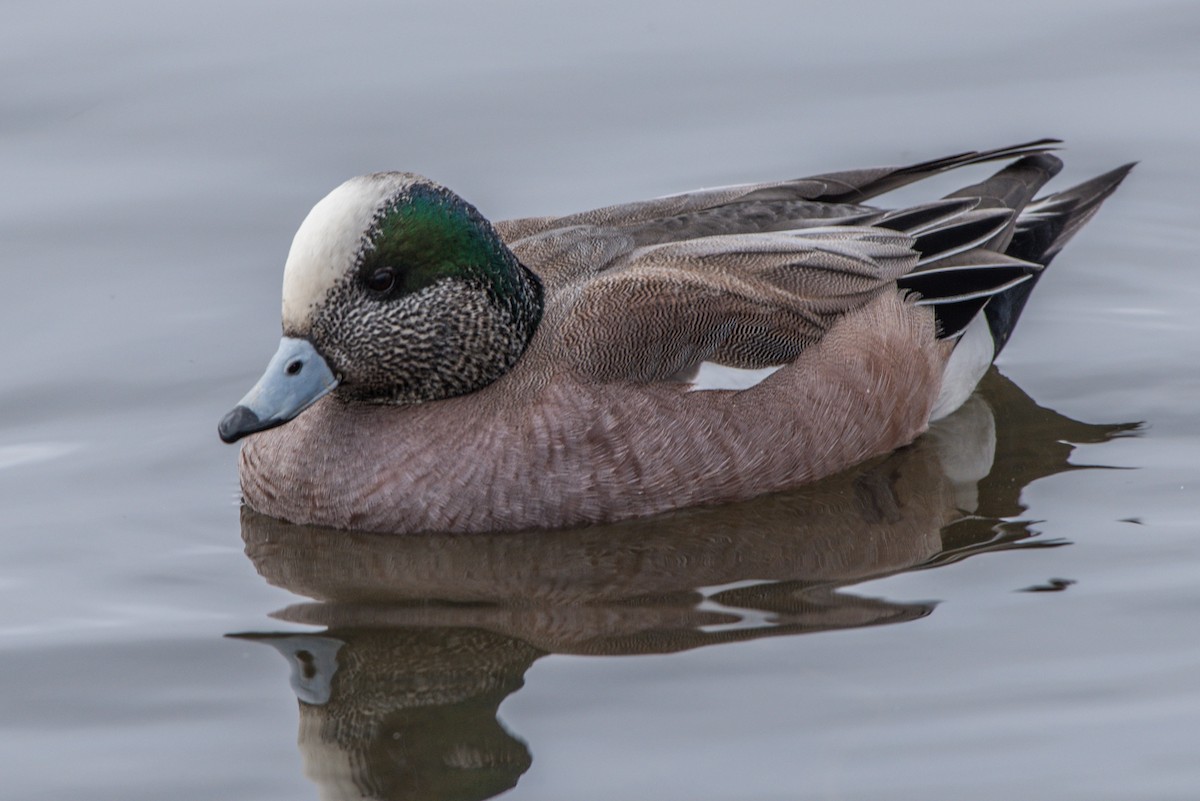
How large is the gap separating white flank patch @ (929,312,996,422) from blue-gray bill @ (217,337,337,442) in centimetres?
268

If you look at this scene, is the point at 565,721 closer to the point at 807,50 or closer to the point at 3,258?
the point at 3,258

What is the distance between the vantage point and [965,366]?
846cm

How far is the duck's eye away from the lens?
281 inches

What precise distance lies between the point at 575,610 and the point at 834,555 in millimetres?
1006

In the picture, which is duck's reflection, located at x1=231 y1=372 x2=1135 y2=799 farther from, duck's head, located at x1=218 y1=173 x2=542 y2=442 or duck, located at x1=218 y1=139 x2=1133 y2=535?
duck's head, located at x1=218 y1=173 x2=542 y2=442

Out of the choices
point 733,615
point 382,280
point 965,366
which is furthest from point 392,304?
point 965,366

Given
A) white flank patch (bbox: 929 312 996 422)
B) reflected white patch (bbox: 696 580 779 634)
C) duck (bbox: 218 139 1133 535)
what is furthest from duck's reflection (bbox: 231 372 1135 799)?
white flank patch (bbox: 929 312 996 422)

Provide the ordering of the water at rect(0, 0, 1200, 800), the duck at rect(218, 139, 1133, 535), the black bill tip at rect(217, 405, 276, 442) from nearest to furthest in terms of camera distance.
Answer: the water at rect(0, 0, 1200, 800) < the black bill tip at rect(217, 405, 276, 442) < the duck at rect(218, 139, 1133, 535)

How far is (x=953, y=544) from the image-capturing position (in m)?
7.29

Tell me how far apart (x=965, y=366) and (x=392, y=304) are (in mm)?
2621

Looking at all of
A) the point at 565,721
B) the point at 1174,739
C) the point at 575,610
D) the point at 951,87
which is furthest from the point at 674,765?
the point at 951,87

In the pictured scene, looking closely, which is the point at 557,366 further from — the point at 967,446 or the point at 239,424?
the point at 967,446

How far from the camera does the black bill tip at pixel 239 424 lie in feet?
22.6

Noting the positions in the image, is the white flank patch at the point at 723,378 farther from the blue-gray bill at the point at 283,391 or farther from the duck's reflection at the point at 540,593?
the blue-gray bill at the point at 283,391
